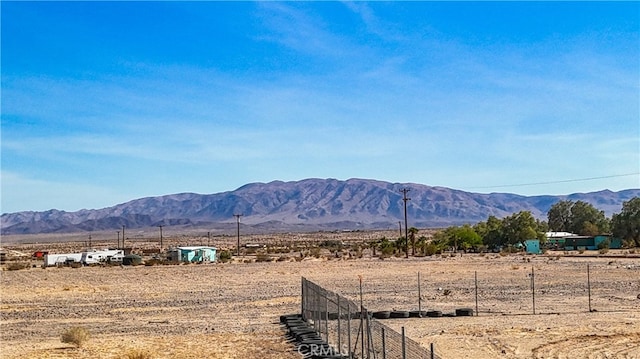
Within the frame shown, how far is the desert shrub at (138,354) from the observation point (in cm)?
1978

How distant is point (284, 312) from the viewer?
31.2 m

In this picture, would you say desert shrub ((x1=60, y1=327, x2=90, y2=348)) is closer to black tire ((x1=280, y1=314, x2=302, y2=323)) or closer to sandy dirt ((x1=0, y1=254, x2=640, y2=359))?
sandy dirt ((x1=0, y1=254, x2=640, y2=359))

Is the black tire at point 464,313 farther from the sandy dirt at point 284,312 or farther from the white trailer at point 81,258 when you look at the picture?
the white trailer at point 81,258

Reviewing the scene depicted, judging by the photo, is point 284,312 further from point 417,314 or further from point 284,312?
point 417,314

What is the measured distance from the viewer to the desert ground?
71.2ft

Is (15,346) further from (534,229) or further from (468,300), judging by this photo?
(534,229)

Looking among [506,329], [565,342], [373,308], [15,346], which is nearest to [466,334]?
[506,329]

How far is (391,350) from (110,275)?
170ft

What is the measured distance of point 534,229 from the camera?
353 feet

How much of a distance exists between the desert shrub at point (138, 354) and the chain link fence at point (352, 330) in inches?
196

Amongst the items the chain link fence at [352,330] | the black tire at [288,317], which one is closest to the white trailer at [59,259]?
the black tire at [288,317]

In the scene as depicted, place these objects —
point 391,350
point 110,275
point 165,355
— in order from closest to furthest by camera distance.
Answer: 1. point 391,350
2. point 165,355
3. point 110,275

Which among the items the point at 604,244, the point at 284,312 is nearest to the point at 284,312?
the point at 284,312

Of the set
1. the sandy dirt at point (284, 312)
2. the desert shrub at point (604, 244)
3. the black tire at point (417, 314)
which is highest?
the desert shrub at point (604, 244)
